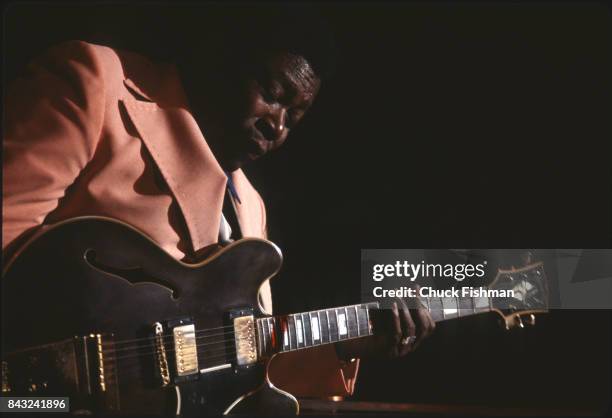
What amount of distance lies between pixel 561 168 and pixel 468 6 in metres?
0.64

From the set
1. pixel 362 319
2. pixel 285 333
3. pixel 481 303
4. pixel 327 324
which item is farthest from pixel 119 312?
pixel 481 303

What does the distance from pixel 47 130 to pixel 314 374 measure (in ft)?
2.74

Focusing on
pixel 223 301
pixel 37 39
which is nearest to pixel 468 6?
pixel 223 301

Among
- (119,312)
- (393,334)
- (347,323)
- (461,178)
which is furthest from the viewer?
(461,178)

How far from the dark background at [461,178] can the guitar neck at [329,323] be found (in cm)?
22

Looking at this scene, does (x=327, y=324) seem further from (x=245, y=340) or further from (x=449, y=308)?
(x=449, y=308)

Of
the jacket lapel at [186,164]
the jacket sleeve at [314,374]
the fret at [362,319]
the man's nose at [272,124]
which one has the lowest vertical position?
the jacket sleeve at [314,374]

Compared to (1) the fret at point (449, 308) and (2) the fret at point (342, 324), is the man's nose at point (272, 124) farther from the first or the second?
(1) the fret at point (449, 308)

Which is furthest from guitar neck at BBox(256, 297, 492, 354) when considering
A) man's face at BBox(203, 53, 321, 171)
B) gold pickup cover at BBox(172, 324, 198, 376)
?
man's face at BBox(203, 53, 321, 171)

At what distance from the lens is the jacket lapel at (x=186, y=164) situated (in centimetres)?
81

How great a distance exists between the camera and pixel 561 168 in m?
1.35

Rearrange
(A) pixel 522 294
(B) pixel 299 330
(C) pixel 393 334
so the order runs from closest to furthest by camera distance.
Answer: (B) pixel 299 330 < (C) pixel 393 334 < (A) pixel 522 294

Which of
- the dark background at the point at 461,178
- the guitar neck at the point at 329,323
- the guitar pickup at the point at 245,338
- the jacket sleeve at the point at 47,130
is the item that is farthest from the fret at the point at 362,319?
the jacket sleeve at the point at 47,130

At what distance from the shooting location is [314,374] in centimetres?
118
